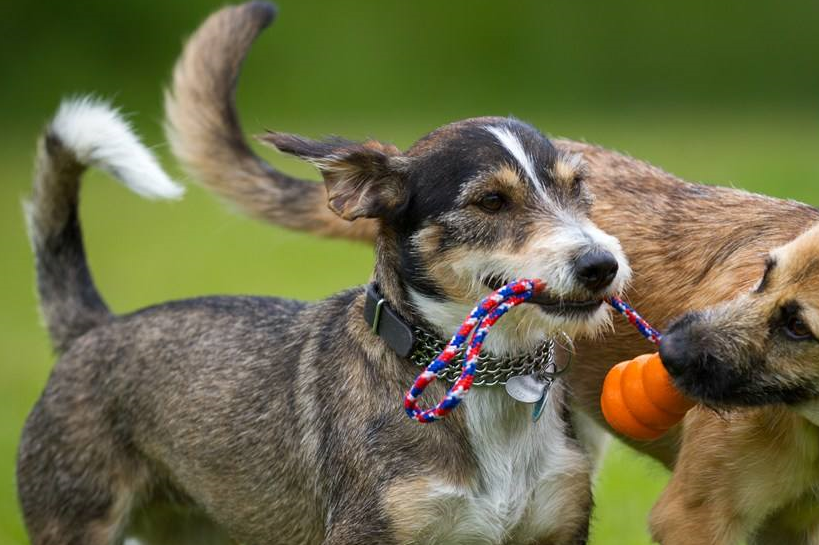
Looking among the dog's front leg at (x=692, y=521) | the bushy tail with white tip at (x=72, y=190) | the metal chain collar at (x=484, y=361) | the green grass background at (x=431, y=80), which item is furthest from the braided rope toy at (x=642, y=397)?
the green grass background at (x=431, y=80)

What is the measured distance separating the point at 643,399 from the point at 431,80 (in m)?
21.7

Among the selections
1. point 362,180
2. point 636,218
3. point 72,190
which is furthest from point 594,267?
point 72,190

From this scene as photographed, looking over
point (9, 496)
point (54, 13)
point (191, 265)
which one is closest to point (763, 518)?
point (9, 496)

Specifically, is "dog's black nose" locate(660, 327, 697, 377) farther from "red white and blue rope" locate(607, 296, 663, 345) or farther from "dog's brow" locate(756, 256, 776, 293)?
"dog's brow" locate(756, 256, 776, 293)

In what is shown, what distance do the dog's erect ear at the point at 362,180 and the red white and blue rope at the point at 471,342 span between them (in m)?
0.59

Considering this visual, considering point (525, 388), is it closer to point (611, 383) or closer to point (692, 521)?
point (611, 383)

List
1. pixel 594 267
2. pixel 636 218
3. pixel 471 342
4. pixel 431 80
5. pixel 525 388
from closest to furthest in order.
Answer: pixel 594 267 → pixel 471 342 → pixel 525 388 → pixel 636 218 → pixel 431 80

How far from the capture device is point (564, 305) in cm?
448

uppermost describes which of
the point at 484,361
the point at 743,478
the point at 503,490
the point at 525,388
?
the point at 484,361

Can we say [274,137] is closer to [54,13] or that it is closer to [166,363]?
[166,363]

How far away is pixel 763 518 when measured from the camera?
4836mm

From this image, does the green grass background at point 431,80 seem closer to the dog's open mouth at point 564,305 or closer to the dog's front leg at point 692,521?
the dog's front leg at point 692,521

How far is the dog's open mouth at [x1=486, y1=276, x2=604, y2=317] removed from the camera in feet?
14.6

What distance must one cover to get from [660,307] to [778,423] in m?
0.88
